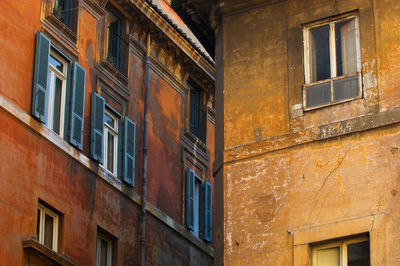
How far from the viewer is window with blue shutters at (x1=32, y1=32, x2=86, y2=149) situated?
76.6 ft

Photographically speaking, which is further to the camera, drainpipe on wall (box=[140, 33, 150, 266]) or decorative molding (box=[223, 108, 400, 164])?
drainpipe on wall (box=[140, 33, 150, 266])

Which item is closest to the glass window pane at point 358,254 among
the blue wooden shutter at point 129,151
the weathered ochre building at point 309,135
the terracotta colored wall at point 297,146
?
the weathered ochre building at point 309,135

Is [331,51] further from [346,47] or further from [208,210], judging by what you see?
[208,210]

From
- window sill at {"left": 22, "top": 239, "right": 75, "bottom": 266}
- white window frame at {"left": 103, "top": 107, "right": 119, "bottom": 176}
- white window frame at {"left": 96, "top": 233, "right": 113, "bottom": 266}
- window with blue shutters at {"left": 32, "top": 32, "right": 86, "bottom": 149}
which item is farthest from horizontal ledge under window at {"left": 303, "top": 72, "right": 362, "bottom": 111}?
white window frame at {"left": 103, "top": 107, "right": 119, "bottom": 176}

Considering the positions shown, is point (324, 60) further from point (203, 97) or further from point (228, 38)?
point (203, 97)

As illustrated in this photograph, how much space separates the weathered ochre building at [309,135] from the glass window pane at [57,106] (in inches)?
198

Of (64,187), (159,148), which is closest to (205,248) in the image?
(159,148)

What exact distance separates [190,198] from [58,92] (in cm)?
677

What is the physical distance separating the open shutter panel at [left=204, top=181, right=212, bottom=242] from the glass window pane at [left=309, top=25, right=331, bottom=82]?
1157 centimetres

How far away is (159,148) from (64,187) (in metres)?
5.43

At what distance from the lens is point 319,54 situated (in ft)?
63.7

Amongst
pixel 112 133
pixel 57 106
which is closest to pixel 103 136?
pixel 112 133

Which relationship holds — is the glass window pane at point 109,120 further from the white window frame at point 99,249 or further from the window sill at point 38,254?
the window sill at point 38,254

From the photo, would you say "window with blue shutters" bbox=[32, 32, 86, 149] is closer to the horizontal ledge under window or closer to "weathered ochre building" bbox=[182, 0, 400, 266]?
"weathered ochre building" bbox=[182, 0, 400, 266]
